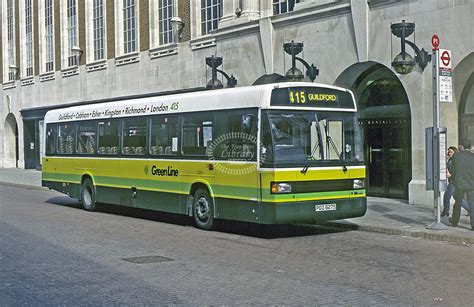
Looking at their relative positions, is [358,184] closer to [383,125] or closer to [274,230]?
[274,230]

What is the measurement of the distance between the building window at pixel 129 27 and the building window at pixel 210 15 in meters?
5.69

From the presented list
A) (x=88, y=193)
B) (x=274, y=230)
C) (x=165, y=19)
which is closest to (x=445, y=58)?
(x=274, y=230)

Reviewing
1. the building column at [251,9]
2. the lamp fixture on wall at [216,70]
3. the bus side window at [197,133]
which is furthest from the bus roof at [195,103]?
the building column at [251,9]

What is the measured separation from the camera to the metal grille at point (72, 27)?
122 feet

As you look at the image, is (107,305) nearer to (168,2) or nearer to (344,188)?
(344,188)

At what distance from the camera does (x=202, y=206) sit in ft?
45.5

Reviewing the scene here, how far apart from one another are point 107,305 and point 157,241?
5.12 meters

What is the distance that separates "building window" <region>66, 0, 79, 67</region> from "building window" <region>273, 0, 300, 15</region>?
57.0 feet

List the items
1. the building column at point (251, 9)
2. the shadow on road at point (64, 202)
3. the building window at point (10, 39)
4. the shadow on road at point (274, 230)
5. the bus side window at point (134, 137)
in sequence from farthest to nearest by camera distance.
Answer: the building window at point (10, 39) < the building column at point (251, 9) < the shadow on road at point (64, 202) < the bus side window at point (134, 137) < the shadow on road at point (274, 230)

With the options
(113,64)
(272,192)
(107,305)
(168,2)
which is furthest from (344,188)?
(113,64)

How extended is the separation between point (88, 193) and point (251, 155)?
296 inches

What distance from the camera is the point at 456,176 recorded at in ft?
42.6

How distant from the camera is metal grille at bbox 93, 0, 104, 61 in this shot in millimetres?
34406

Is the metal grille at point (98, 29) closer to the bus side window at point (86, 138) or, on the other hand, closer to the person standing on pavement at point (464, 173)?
the bus side window at point (86, 138)
